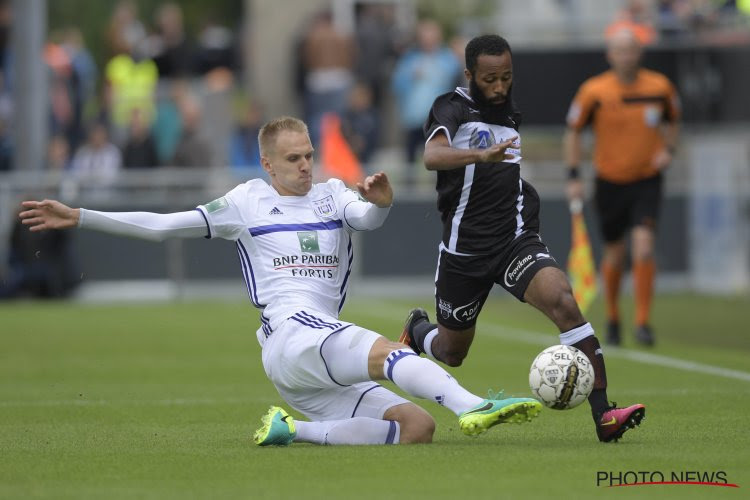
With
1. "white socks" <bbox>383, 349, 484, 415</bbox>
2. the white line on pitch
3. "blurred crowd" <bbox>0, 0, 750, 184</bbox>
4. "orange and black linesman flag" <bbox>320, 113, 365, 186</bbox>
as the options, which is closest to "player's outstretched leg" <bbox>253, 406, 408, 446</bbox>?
"white socks" <bbox>383, 349, 484, 415</bbox>

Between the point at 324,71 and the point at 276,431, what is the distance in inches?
698

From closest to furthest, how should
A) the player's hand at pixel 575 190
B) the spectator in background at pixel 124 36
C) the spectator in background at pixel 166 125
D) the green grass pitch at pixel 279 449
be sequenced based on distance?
the green grass pitch at pixel 279 449
the player's hand at pixel 575 190
the spectator in background at pixel 166 125
the spectator in background at pixel 124 36

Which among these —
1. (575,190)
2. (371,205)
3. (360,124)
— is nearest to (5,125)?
(360,124)

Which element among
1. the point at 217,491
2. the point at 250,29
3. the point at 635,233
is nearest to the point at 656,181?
the point at 635,233

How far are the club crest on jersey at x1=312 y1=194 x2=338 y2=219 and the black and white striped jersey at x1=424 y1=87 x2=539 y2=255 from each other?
74cm

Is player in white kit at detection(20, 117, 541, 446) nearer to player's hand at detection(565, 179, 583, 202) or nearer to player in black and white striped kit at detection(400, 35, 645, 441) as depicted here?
player in black and white striped kit at detection(400, 35, 645, 441)

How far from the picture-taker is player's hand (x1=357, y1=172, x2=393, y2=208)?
7.54m

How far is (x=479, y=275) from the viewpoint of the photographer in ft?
28.5

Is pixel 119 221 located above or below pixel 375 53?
below

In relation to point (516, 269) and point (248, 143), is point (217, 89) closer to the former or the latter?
point (248, 143)

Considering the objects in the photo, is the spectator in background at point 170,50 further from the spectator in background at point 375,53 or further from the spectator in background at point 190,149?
the spectator in background at point 375,53

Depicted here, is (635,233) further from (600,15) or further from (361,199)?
(600,15)

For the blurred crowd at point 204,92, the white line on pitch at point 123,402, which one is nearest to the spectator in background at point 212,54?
the blurred crowd at point 204,92

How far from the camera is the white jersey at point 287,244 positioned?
7.92 m
